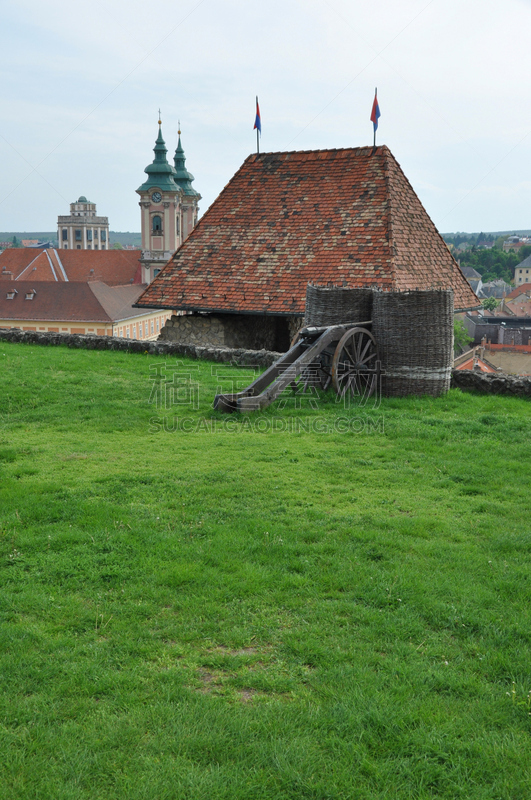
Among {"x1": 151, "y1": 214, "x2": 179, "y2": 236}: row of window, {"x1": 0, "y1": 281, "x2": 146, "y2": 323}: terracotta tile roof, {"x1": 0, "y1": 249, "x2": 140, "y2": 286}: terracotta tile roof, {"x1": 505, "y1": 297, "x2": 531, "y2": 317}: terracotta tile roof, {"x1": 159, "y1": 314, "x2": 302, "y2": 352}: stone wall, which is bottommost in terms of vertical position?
{"x1": 159, "y1": 314, "x2": 302, "y2": 352}: stone wall

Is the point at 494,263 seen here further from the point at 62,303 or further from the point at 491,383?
the point at 491,383

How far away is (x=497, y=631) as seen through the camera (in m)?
3.87

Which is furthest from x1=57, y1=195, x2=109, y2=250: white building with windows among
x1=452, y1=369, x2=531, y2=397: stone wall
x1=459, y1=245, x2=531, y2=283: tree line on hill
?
x1=452, y1=369, x2=531, y2=397: stone wall

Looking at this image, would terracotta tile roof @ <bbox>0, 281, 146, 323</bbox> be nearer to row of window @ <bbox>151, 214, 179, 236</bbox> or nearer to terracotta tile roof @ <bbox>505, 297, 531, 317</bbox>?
row of window @ <bbox>151, 214, 179, 236</bbox>

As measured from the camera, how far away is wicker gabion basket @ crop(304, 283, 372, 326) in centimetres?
1033

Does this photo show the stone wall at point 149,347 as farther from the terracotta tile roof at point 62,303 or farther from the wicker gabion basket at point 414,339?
the terracotta tile roof at point 62,303

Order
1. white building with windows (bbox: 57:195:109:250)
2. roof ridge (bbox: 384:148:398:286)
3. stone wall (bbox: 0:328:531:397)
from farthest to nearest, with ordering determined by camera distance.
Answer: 1. white building with windows (bbox: 57:195:109:250)
2. roof ridge (bbox: 384:148:398:286)
3. stone wall (bbox: 0:328:531:397)

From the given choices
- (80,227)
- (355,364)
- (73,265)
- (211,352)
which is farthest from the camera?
(80,227)

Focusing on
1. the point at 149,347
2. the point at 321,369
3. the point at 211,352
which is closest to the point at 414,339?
the point at 321,369

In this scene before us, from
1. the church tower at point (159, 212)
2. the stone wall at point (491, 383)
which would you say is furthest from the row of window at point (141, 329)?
the stone wall at point (491, 383)

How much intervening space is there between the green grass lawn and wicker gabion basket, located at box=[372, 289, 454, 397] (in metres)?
2.48

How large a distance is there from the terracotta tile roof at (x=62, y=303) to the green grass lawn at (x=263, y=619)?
5938 cm

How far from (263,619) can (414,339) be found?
6.67m

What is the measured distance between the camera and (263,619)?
13.1 feet
